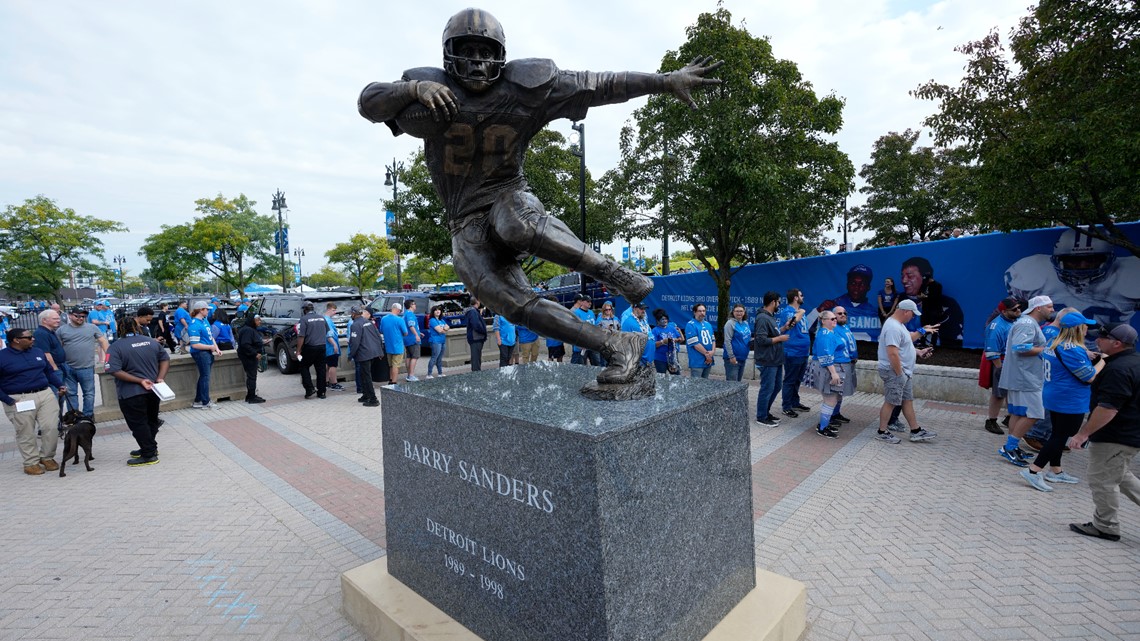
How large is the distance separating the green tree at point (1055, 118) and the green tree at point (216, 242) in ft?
111

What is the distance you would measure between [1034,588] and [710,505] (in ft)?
8.27

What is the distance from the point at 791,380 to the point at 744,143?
556 centimetres

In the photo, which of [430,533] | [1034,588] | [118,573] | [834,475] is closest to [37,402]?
[118,573]

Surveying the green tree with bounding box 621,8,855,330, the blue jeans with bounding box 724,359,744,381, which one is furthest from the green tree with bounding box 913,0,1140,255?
the blue jeans with bounding box 724,359,744,381

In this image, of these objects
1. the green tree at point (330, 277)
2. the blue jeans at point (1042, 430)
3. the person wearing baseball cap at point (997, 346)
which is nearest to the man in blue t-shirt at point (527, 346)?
the person wearing baseball cap at point (997, 346)

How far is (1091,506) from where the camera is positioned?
4.82 meters

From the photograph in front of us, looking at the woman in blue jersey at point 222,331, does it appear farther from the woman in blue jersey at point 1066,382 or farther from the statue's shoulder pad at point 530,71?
the woman in blue jersey at point 1066,382

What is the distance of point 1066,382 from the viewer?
4.87 m

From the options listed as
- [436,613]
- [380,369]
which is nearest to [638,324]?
[380,369]

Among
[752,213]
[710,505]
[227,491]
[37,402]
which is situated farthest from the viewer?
[752,213]

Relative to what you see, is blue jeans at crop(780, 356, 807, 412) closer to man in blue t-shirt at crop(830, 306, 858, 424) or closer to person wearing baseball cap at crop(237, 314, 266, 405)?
man in blue t-shirt at crop(830, 306, 858, 424)

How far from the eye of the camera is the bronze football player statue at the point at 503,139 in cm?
291

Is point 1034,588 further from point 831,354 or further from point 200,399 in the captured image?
point 200,399

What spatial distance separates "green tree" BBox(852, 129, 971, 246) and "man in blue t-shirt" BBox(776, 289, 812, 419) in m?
14.9
